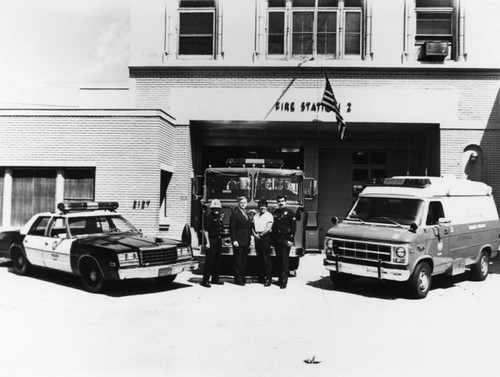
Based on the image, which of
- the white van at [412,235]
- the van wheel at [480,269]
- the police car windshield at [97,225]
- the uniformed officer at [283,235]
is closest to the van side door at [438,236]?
the white van at [412,235]

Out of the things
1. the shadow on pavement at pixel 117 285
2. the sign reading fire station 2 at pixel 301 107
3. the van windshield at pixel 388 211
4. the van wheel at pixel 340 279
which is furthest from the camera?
the sign reading fire station 2 at pixel 301 107

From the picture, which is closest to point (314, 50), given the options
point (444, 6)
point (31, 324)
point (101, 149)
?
point (444, 6)

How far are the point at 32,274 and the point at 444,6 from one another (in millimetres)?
15420

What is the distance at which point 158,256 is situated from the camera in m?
8.57

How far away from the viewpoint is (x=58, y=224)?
958cm

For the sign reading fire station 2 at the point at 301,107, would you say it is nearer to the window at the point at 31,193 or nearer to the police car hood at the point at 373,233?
the police car hood at the point at 373,233

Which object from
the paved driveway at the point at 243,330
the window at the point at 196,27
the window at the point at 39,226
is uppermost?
the window at the point at 196,27

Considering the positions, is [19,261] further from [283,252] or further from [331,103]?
[331,103]

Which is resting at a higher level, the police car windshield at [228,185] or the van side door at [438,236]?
the police car windshield at [228,185]

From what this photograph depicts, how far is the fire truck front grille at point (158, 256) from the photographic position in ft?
27.4

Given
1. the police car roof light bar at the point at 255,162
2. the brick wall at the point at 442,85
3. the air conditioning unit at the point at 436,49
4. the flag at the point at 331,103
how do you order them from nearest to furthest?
the police car roof light bar at the point at 255,162 < the flag at the point at 331,103 < the air conditioning unit at the point at 436,49 < the brick wall at the point at 442,85

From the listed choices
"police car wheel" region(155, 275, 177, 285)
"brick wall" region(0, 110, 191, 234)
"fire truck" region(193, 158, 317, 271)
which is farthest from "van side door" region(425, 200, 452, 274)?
"brick wall" region(0, 110, 191, 234)

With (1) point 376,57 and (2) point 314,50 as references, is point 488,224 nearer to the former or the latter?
(1) point 376,57

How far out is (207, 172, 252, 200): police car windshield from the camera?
10.9m
